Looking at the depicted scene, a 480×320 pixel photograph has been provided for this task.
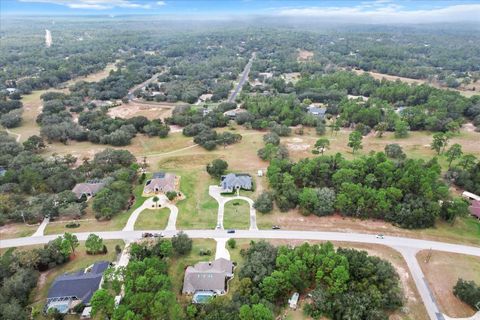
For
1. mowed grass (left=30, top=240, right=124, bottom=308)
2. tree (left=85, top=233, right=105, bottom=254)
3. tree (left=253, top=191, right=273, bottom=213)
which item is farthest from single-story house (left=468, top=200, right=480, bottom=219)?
tree (left=85, top=233, right=105, bottom=254)

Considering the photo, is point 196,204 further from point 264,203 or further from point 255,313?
point 255,313

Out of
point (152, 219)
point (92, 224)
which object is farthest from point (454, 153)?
point (92, 224)

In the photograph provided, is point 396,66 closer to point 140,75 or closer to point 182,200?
point 140,75

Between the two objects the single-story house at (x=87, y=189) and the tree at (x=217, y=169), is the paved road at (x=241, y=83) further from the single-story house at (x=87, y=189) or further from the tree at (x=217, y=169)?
the single-story house at (x=87, y=189)

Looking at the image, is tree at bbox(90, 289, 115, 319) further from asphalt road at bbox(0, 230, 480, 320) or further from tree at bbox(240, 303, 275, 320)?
asphalt road at bbox(0, 230, 480, 320)

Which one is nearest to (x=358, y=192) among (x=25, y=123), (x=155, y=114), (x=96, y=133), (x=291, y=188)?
(x=291, y=188)

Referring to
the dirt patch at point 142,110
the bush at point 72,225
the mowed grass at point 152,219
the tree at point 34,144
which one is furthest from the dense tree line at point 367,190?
the dirt patch at point 142,110
